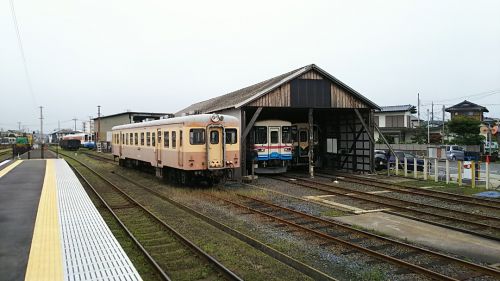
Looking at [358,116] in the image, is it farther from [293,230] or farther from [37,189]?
[37,189]

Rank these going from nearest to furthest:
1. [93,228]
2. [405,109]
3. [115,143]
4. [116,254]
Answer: [116,254] → [93,228] → [115,143] → [405,109]

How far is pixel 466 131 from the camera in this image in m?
39.9

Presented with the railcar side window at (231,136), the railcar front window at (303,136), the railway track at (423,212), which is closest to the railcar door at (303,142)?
the railcar front window at (303,136)

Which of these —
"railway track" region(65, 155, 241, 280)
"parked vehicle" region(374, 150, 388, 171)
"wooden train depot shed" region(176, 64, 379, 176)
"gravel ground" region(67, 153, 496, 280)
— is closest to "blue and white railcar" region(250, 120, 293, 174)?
"wooden train depot shed" region(176, 64, 379, 176)

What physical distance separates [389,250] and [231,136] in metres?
9.05

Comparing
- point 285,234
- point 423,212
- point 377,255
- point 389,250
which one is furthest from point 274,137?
point 377,255

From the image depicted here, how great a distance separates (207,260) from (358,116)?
15429 mm

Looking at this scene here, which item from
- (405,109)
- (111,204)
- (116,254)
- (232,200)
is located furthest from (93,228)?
(405,109)

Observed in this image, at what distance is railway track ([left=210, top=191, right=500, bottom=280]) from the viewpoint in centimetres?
598

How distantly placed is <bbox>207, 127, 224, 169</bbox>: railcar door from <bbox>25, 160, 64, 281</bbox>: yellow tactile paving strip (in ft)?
18.3

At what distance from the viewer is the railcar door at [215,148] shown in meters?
14.8

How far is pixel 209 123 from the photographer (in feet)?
48.7

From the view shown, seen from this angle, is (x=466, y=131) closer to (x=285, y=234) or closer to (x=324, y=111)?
(x=324, y=111)

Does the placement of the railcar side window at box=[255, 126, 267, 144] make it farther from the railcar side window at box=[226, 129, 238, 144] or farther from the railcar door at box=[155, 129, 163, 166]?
the railcar door at box=[155, 129, 163, 166]
